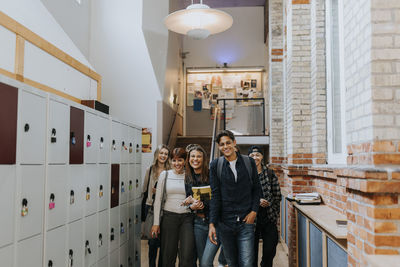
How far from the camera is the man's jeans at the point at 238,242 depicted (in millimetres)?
3375

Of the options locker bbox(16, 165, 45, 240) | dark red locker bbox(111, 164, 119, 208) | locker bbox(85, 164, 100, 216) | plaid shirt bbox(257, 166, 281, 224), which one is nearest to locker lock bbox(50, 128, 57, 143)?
locker bbox(16, 165, 45, 240)

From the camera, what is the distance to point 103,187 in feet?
13.5

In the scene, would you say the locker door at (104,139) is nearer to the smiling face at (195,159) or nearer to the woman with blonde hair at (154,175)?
the woman with blonde hair at (154,175)

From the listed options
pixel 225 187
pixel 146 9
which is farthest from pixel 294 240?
pixel 146 9

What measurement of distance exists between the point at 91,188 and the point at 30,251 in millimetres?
1178

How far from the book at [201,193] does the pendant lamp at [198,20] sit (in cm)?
253

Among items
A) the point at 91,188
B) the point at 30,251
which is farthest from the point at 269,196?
the point at 30,251

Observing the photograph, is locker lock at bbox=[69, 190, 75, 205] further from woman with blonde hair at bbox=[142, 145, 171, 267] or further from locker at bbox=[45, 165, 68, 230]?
woman with blonde hair at bbox=[142, 145, 171, 267]

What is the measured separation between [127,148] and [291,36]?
2817 mm

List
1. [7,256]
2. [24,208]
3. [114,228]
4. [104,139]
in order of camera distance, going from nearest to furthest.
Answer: [7,256]
[24,208]
[104,139]
[114,228]

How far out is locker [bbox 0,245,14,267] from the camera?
233 cm

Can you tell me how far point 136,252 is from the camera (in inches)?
209

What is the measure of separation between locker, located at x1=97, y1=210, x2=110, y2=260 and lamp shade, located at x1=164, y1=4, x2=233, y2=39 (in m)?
2.84

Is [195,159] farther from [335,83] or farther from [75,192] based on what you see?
[335,83]
